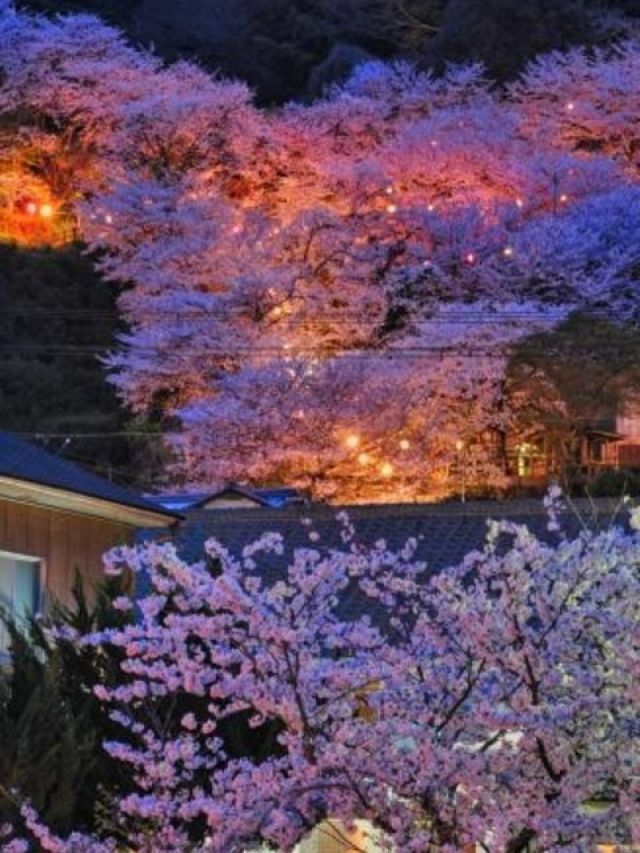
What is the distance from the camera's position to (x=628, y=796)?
16.4 ft

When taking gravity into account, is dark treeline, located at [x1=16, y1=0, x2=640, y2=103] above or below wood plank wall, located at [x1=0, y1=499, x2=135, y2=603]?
above

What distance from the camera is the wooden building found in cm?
898

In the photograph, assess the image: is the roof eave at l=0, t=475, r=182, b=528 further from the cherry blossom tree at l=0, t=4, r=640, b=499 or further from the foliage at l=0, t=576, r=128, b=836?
the cherry blossom tree at l=0, t=4, r=640, b=499

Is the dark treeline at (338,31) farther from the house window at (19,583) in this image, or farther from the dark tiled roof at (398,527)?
the house window at (19,583)

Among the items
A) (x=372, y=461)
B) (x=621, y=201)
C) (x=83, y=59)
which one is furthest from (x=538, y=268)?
(x=83, y=59)

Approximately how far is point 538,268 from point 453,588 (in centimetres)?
2307

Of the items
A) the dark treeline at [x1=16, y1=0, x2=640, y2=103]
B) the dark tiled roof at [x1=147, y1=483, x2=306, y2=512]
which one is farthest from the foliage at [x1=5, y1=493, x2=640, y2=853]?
the dark treeline at [x1=16, y1=0, x2=640, y2=103]

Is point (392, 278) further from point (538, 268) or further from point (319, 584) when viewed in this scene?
point (319, 584)

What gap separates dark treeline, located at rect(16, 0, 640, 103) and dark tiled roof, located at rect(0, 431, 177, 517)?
28461mm

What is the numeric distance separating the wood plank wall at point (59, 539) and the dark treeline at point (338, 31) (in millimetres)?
28920

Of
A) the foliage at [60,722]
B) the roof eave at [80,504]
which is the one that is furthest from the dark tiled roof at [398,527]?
the foliage at [60,722]

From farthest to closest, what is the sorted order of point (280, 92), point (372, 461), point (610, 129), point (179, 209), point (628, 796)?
point (280, 92), point (610, 129), point (179, 209), point (372, 461), point (628, 796)

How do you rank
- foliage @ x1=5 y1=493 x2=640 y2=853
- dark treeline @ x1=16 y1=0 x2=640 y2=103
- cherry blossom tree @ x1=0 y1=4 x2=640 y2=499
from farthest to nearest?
dark treeline @ x1=16 y1=0 x2=640 y2=103 → cherry blossom tree @ x1=0 y1=4 x2=640 y2=499 → foliage @ x1=5 y1=493 x2=640 y2=853

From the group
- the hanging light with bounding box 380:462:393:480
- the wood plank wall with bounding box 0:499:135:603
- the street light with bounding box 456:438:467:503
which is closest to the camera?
the wood plank wall with bounding box 0:499:135:603
